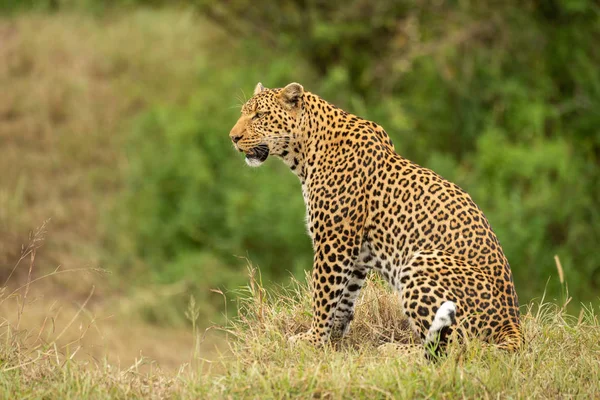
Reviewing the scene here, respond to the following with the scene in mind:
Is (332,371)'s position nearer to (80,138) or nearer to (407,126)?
(407,126)

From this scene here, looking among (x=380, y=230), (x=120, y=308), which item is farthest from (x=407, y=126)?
(x=380, y=230)

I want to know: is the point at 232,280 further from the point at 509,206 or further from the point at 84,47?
the point at 84,47

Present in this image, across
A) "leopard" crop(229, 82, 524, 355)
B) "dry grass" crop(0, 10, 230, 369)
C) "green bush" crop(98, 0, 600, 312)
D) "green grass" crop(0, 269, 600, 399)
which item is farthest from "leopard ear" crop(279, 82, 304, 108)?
"green bush" crop(98, 0, 600, 312)

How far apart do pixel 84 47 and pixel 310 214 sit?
14908 millimetres

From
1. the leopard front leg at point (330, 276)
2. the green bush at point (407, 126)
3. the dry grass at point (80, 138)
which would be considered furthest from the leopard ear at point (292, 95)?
the green bush at point (407, 126)

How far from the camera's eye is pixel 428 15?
20.0 metres

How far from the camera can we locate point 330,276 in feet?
23.6

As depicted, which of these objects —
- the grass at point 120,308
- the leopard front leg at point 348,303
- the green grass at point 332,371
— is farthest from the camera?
the leopard front leg at point 348,303

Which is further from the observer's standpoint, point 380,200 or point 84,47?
point 84,47

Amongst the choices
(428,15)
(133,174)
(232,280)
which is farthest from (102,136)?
(428,15)

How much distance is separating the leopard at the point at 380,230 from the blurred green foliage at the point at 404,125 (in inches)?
310

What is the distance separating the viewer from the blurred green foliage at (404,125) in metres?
16.7

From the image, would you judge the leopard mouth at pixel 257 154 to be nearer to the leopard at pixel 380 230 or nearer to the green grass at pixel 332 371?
the leopard at pixel 380 230

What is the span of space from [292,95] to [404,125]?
10.7 metres
